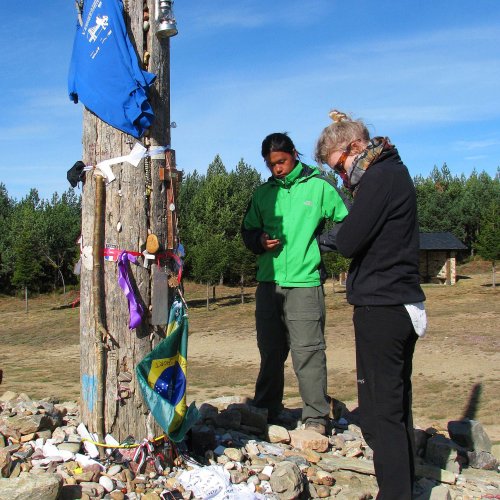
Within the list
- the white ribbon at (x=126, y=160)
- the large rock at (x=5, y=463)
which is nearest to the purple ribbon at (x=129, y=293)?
the white ribbon at (x=126, y=160)

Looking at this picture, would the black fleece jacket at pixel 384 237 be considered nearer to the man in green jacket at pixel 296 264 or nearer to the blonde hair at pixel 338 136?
the blonde hair at pixel 338 136

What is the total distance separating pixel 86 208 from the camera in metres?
4.21

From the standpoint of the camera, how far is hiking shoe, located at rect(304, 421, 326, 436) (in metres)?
4.88

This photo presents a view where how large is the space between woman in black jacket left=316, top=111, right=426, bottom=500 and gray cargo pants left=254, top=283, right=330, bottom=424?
1.26 metres

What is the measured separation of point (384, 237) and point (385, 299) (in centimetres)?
34

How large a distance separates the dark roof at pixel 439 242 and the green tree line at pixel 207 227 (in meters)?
2.23

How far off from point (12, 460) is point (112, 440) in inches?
23.8

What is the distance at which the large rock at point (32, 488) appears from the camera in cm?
324

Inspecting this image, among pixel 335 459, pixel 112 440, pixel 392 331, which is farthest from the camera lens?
pixel 335 459

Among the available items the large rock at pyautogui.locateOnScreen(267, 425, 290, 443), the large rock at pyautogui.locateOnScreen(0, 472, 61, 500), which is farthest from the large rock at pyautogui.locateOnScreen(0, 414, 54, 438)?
the large rock at pyautogui.locateOnScreen(267, 425, 290, 443)

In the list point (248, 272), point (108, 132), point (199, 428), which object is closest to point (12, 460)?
point (199, 428)

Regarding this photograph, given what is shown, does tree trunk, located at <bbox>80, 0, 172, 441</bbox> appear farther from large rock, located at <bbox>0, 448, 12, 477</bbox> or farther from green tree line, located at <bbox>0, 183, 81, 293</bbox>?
green tree line, located at <bbox>0, 183, 81, 293</bbox>

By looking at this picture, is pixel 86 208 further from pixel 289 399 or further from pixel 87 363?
pixel 289 399

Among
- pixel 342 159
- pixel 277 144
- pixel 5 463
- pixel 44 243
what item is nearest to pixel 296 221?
pixel 277 144
